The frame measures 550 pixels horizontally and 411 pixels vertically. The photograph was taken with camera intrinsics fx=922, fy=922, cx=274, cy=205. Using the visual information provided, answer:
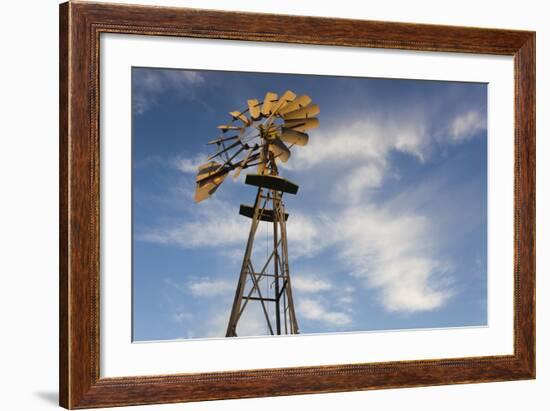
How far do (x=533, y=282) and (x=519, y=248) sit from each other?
0.30 ft

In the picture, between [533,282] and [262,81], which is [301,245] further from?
[533,282]

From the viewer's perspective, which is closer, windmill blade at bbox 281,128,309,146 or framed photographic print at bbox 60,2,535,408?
framed photographic print at bbox 60,2,535,408

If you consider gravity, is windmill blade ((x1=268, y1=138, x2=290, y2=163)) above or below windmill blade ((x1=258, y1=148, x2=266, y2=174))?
above

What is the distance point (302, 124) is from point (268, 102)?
0.09 m

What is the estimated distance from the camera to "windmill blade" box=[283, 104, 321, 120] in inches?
82.1

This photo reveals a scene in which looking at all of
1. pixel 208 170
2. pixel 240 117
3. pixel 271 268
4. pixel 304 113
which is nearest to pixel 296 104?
pixel 304 113

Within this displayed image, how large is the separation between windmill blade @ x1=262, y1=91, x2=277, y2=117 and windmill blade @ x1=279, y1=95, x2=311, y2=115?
1.0 inches

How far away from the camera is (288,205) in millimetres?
2090

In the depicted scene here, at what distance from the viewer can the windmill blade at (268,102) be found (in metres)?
2.08

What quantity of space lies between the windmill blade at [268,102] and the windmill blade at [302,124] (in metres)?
0.05

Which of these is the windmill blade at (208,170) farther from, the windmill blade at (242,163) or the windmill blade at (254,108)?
the windmill blade at (254,108)

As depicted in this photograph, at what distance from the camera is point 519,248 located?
7.42ft

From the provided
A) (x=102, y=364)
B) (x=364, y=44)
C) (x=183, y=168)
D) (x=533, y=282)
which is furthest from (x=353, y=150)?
A: (x=102, y=364)

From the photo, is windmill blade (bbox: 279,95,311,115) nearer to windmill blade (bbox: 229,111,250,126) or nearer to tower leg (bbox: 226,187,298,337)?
windmill blade (bbox: 229,111,250,126)
